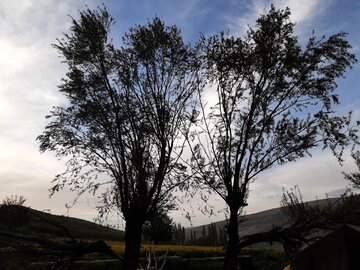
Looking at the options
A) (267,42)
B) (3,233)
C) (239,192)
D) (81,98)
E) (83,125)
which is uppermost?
(267,42)

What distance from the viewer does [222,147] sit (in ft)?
55.2

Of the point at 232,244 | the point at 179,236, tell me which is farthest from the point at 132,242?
the point at 179,236

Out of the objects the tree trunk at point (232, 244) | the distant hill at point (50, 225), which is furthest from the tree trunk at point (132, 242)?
the tree trunk at point (232, 244)

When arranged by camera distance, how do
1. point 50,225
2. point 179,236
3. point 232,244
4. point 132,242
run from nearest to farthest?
point 132,242 < point 232,244 < point 50,225 < point 179,236

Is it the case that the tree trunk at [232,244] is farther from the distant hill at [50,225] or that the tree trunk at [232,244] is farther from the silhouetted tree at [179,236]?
the silhouetted tree at [179,236]

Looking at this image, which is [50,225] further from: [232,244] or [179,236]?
[179,236]

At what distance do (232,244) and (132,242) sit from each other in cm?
405

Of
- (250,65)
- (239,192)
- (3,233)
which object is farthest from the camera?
(250,65)

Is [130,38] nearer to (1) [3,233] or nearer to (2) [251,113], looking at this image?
(2) [251,113]

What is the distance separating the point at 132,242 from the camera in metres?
15.2

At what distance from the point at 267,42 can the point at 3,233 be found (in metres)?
13.3

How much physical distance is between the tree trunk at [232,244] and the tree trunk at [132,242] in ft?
11.9

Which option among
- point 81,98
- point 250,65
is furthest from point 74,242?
point 250,65

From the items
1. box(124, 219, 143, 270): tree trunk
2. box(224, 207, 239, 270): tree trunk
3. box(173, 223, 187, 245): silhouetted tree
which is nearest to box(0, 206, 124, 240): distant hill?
box(124, 219, 143, 270): tree trunk
